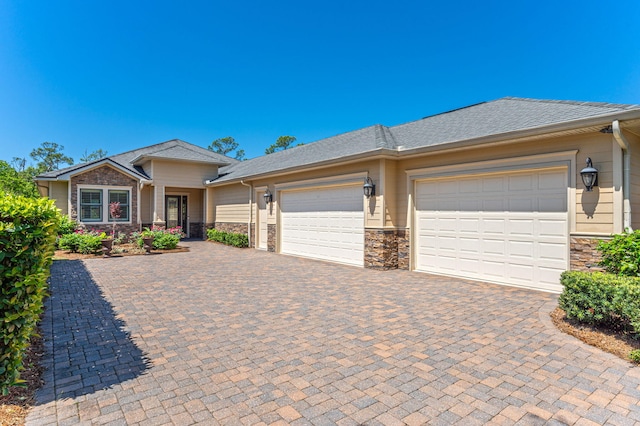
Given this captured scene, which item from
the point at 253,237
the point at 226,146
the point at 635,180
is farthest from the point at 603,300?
the point at 226,146

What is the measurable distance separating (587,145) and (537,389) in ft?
16.6

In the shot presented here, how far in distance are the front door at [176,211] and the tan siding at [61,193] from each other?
4489 mm

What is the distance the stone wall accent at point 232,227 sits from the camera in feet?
50.5

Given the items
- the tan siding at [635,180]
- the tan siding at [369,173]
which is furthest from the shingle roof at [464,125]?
the tan siding at [635,180]

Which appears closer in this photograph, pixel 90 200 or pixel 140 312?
pixel 140 312

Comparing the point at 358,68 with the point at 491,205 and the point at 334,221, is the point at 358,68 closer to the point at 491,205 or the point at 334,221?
the point at 334,221

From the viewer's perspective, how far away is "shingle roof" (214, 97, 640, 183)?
21.6 ft

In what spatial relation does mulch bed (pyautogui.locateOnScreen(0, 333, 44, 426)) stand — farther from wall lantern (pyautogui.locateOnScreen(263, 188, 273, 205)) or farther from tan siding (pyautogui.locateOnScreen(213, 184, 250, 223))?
tan siding (pyautogui.locateOnScreen(213, 184, 250, 223))

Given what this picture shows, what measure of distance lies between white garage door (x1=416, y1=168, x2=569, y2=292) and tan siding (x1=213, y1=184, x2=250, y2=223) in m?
8.90

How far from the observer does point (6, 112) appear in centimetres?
1922

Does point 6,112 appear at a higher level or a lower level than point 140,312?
higher

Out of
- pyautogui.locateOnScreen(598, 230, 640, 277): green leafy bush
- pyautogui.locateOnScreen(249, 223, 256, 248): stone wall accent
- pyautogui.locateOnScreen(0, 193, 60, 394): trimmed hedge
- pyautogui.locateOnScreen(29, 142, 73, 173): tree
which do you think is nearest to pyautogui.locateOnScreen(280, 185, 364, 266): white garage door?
pyautogui.locateOnScreen(249, 223, 256, 248): stone wall accent

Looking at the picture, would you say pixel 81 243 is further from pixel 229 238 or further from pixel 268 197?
pixel 268 197

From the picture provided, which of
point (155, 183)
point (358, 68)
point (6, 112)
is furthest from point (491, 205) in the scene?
point (6, 112)
